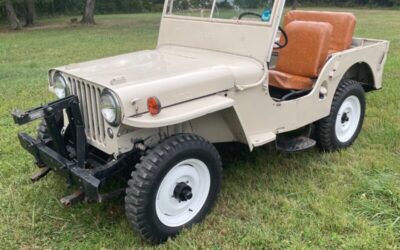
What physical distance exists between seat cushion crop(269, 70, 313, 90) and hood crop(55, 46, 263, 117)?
683 millimetres

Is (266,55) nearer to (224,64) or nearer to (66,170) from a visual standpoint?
(224,64)

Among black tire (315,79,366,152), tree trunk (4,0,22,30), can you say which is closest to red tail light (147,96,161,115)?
black tire (315,79,366,152)

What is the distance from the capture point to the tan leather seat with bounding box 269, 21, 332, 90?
4227 mm

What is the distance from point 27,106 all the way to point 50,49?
747 centimetres

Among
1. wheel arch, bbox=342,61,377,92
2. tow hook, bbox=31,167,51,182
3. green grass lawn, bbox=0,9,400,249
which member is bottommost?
green grass lawn, bbox=0,9,400,249

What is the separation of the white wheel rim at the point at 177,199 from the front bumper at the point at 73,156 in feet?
1.00

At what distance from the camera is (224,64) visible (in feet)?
11.5

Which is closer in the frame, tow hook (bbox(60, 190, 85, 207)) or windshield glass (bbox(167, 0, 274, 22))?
tow hook (bbox(60, 190, 85, 207))

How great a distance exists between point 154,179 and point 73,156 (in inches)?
31.7

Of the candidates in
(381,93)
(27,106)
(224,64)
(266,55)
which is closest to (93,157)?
(224,64)

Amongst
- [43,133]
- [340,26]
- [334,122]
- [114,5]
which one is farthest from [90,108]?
[114,5]

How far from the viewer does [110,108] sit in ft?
9.41

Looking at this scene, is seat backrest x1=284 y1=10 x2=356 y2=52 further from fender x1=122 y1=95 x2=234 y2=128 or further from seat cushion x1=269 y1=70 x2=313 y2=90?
fender x1=122 y1=95 x2=234 y2=128

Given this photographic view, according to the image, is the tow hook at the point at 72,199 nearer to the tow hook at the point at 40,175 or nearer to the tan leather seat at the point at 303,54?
the tow hook at the point at 40,175
